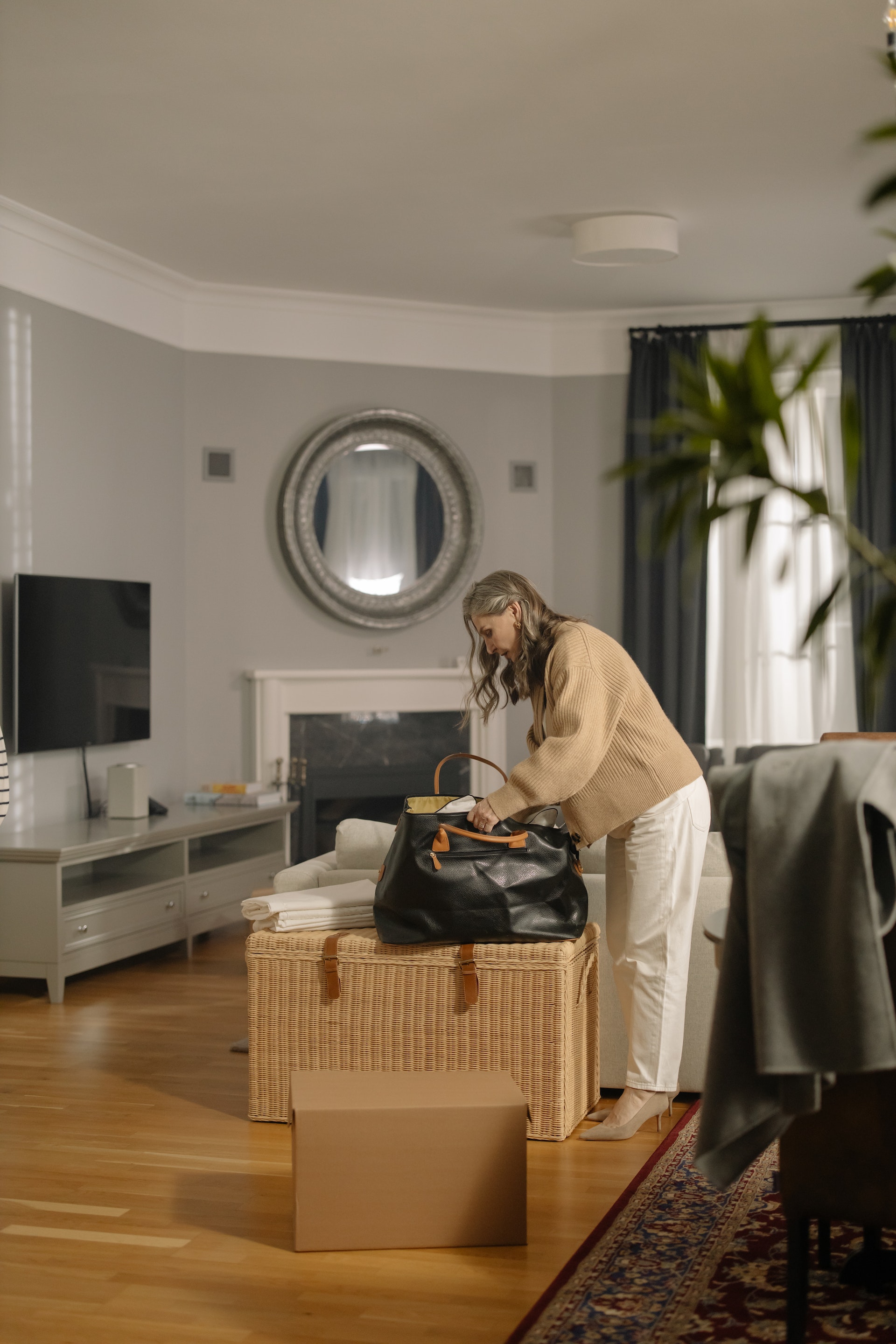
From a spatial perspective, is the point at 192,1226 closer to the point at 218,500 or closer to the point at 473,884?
A: the point at 473,884

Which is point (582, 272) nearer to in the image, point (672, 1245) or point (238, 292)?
point (238, 292)

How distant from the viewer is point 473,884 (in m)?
2.99

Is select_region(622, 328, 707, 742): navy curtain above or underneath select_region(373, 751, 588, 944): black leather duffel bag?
above

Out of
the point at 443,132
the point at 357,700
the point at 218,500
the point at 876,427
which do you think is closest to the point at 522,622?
the point at 443,132

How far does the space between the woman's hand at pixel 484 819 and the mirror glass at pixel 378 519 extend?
373 centimetres

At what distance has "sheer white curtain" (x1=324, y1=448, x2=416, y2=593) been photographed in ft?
21.6

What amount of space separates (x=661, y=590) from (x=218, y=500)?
2.24m

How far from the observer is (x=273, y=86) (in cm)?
419

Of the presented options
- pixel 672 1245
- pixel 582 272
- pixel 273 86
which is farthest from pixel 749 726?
pixel 672 1245

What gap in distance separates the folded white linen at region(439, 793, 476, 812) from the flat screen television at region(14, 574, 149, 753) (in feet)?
8.23

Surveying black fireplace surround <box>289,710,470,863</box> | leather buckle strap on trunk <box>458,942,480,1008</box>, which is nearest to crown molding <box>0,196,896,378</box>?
black fireplace surround <box>289,710,470,863</box>

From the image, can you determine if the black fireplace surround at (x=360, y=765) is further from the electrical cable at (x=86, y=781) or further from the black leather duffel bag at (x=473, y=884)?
the black leather duffel bag at (x=473, y=884)

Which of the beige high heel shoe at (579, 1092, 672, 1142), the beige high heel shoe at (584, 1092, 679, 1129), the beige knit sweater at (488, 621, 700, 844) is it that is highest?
the beige knit sweater at (488, 621, 700, 844)

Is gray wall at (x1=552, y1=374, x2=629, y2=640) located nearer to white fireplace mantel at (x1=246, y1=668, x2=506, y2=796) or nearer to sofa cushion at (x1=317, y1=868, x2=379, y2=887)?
white fireplace mantel at (x1=246, y1=668, x2=506, y2=796)
